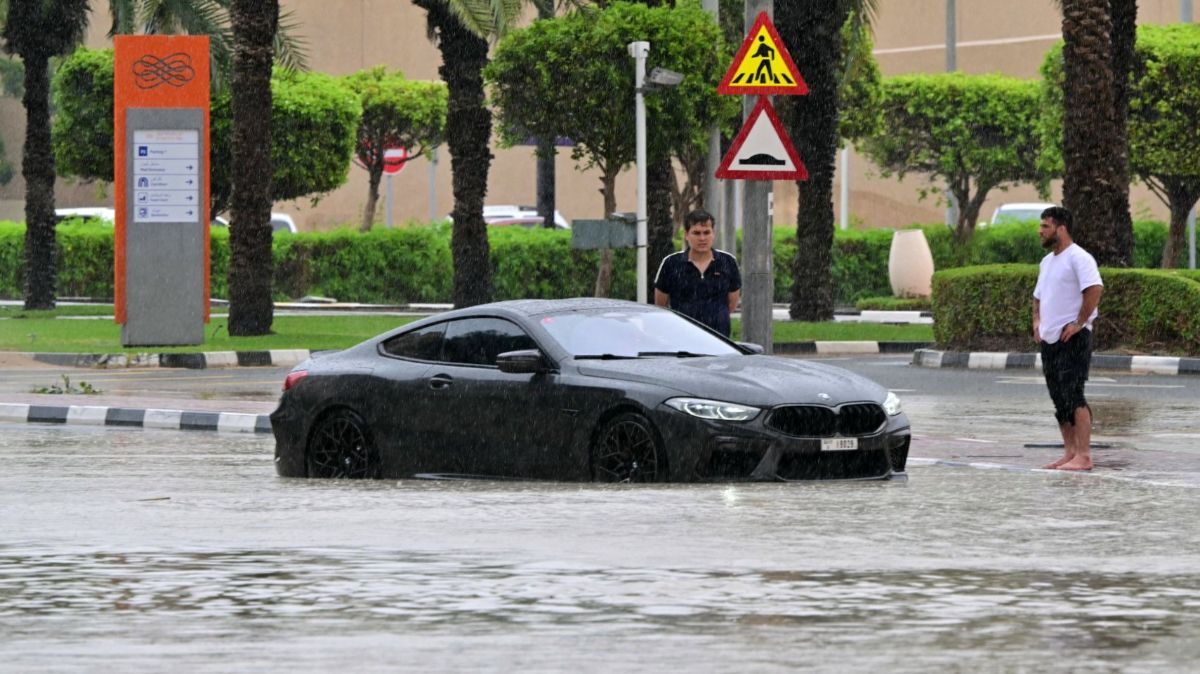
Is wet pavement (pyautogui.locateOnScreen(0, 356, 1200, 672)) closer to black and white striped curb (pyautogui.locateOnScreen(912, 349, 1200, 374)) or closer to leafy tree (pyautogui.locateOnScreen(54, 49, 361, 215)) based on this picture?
black and white striped curb (pyautogui.locateOnScreen(912, 349, 1200, 374))

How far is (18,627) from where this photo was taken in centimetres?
837

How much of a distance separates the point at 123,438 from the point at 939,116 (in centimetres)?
3637

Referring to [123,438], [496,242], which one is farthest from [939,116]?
[123,438]

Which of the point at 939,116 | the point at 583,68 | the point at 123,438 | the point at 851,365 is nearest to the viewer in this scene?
the point at 123,438

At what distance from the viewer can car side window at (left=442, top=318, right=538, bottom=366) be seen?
1417 centimetres

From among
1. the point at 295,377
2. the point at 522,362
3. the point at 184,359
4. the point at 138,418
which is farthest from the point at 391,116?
the point at 522,362

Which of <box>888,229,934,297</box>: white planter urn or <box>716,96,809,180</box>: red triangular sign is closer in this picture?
<box>716,96,809,180</box>: red triangular sign

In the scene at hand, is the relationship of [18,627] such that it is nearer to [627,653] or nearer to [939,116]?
[627,653]

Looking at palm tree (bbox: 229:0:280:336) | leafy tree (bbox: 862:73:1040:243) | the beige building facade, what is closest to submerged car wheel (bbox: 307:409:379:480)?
palm tree (bbox: 229:0:280:336)

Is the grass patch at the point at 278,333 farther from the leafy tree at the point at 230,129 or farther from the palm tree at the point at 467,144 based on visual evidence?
the leafy tree at the point at 230,129

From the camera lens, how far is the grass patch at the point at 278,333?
31.9 m

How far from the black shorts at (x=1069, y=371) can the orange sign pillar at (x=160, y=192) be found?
1833 centimetres

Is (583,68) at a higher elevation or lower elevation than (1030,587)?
higher

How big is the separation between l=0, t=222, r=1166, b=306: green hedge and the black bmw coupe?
3194 cm
